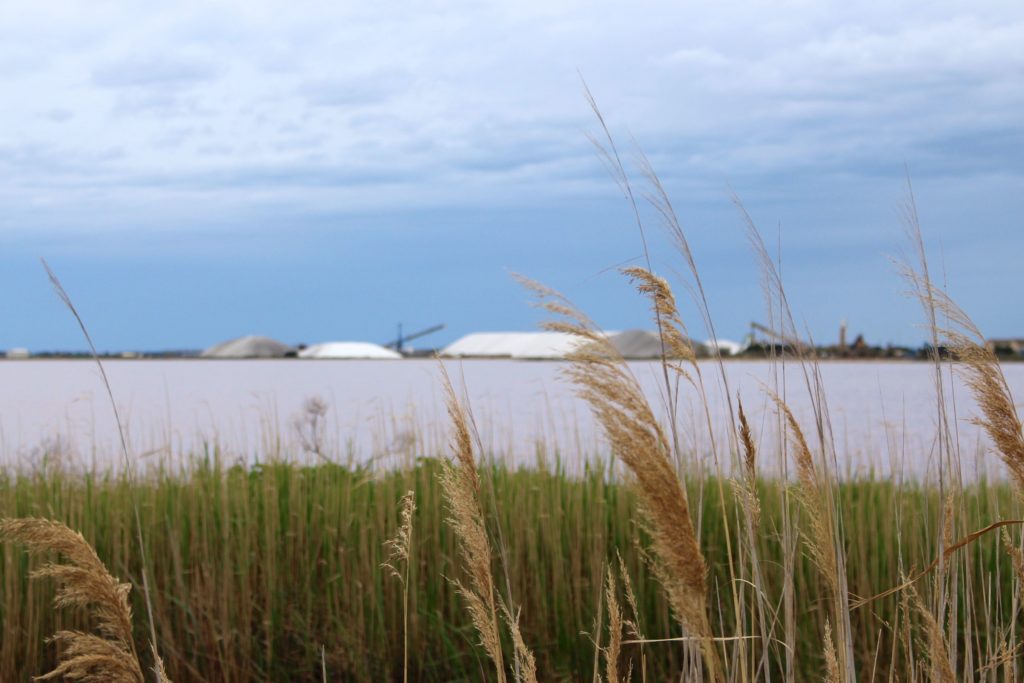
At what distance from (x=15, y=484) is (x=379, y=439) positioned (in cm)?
229

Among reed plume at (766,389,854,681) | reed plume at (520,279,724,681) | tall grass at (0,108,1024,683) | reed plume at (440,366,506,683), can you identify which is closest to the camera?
reed plume at (520,279,724,681)

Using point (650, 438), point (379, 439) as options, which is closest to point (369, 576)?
point (379, 439)

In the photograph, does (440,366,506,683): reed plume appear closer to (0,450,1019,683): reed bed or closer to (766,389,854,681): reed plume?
(766,389,854,681): reed plume

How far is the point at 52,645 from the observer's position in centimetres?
468

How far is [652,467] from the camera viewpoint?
130 cm

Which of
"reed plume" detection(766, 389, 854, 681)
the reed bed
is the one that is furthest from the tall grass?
"reed plume" detection(766, 389, 854, 681)

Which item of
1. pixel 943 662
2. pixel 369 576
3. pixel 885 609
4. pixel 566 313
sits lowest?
pixel 885 609

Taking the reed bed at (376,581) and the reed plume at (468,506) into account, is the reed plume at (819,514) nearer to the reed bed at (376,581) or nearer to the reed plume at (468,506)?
the reed plume at (468,506)

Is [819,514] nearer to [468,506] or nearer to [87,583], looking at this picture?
[468,506]

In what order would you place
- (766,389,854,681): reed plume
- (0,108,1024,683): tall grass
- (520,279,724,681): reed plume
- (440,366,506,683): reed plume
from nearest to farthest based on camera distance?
(520,279,724,681): reed plume, (440,366,506,683): reed plume, (766,389,854,681): reed plume, (0,108,1024,683): tall grass

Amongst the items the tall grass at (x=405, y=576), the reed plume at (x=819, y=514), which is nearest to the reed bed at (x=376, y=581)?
the tall grass at (x=405, y=576)

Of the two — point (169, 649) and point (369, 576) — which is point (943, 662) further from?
point (169, 649)

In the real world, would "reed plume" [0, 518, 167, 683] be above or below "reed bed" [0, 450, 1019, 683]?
above

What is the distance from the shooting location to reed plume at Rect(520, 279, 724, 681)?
4.25 feet
